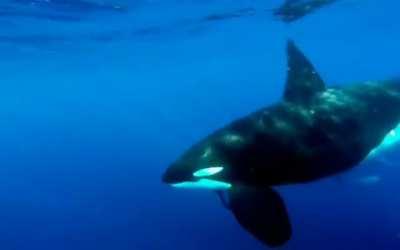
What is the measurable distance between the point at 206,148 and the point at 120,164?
37.6 m

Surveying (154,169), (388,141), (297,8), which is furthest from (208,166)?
(154,169)

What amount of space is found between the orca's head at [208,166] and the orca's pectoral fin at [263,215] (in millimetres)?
447

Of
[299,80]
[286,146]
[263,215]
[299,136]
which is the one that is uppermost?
[299,80]

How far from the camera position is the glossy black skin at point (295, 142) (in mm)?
9180

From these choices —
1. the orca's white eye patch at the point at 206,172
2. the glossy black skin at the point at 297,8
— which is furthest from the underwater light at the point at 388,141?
the glossy black skin at the point at 297,8

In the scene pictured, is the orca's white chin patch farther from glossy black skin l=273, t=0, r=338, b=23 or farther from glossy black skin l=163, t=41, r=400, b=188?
glossy black skin l=273, t=0, r=338, b=23

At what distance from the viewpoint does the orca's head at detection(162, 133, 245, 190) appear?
9.03m

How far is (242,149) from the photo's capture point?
30.6 ft

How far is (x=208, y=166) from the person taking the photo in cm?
908

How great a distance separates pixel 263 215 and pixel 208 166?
1263mm

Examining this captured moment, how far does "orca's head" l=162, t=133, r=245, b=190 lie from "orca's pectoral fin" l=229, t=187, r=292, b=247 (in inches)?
17.6

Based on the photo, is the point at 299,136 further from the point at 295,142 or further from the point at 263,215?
the point at 263,215

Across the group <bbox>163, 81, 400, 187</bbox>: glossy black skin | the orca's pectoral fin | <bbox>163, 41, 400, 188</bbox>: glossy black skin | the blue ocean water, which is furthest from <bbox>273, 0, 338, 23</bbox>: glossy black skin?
the orca's pectoral fin

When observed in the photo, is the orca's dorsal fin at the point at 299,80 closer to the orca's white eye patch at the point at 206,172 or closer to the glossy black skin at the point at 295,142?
the glossy black skin at the point at 295,142
